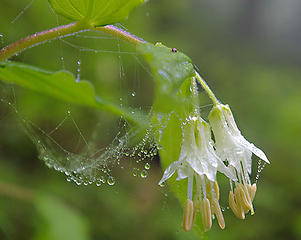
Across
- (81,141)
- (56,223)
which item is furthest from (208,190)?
(81,141)

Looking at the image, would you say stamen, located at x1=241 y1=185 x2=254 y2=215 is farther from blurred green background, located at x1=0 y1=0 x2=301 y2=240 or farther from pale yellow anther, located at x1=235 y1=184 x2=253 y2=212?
blurred green background, located at x1=0 y1=0 x2=301 y2=240

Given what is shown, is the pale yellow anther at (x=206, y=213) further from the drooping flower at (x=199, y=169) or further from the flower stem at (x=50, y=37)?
the flower stem at (x=50, y=37)

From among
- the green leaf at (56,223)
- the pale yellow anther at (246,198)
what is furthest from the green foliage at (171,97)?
the green leaf at (56,223)

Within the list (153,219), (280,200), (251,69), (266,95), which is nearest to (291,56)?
(251,69)

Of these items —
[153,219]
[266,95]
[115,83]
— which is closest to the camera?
Result: [153,219]

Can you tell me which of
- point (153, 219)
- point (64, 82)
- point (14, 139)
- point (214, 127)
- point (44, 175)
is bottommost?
point (153, 219)

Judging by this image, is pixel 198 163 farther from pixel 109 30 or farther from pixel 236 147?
pixel 109 30

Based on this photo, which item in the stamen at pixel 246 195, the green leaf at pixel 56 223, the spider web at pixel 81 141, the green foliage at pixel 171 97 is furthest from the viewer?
the green leaf at pixel 56 223
